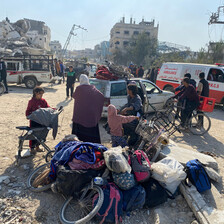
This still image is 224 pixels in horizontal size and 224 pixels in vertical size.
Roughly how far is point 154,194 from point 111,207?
74 cm

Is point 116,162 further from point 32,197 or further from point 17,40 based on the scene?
point 17,40

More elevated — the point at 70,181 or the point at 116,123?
the point at 116,123

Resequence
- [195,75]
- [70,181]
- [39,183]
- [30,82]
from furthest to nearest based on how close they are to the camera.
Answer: [30,82] < [195,75] < [39,183] < [70,181]

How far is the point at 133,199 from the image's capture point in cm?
275

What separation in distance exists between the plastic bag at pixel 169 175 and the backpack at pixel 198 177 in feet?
0.62

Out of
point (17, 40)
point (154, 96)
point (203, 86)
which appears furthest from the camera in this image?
point (17, 40)

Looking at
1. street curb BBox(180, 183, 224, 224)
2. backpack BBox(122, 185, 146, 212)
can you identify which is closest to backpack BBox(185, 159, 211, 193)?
street curb BBox(180, 183, 224, 224)

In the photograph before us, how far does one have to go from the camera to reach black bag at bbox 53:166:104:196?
2.71 meters

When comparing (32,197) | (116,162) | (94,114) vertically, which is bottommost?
(32,197)

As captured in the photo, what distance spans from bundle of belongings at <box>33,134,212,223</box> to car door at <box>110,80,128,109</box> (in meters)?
3.09

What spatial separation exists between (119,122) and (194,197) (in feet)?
5.69

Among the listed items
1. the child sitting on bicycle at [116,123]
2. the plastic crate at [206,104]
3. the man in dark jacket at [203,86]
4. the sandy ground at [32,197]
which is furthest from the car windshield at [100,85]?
the man in dark jacket at [203,86]

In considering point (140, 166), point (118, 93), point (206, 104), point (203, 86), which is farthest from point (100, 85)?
point (140, 166)

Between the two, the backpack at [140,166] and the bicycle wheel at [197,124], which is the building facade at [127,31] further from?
the backpack at [140,166]
